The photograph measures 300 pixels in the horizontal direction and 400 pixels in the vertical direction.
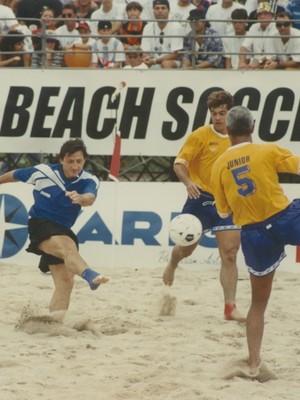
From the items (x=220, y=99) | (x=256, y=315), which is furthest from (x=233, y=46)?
(x=256, y=315)

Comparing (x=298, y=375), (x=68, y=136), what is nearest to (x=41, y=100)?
(x=68, y=136)

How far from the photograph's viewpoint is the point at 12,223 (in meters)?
13.6

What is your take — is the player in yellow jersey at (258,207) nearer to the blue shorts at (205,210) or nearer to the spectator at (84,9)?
the blue shorts at (205,210)

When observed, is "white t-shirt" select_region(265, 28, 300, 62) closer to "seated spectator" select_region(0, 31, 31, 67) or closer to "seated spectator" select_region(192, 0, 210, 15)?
"seated spectator" select_region(192, 0, 210, 15)

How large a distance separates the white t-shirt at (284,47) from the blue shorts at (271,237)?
625cm

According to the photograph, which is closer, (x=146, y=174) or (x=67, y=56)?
(x=67, y=56)

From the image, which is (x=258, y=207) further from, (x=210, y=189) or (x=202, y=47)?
(x=202, y=47)

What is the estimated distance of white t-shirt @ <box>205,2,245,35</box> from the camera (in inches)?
564

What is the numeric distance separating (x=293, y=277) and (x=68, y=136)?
10.2ft

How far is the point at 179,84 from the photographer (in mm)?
13586

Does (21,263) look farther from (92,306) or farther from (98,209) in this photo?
(92,306)

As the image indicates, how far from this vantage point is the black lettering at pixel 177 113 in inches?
536

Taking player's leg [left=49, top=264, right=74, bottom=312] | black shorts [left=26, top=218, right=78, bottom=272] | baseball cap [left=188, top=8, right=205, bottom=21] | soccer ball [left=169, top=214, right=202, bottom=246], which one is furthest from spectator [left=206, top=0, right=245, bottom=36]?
player's leg [left=49, top=264, right=74, bottom=312]

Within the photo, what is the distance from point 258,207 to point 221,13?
7.22 m
